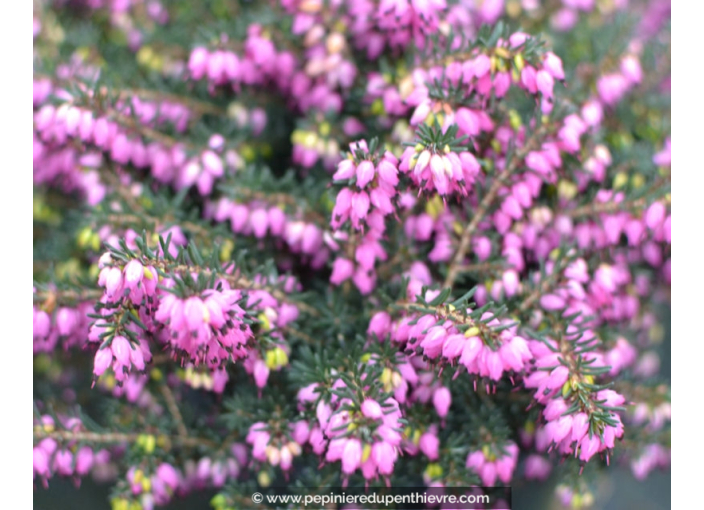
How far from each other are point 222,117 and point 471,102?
0.95 m

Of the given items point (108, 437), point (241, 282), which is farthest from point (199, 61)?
point (108, 437)

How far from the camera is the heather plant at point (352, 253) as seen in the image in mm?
1378

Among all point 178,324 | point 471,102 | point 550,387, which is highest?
point 471,102

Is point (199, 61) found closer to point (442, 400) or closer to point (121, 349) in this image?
point (121, 349)

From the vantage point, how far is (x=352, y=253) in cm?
171

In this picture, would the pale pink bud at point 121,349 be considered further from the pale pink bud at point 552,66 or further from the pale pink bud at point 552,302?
the pale pink bud at point 552,66

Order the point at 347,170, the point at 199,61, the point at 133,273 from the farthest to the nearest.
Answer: the point at 199,61, the point at 347,170, the point at 133,273

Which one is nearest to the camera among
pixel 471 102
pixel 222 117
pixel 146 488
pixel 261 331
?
pixel 261 331

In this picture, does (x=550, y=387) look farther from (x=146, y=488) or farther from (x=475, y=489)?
(x=146, y=488)

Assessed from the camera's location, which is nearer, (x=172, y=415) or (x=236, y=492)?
(x=236, y=492)

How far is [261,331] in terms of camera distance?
5.01 ft

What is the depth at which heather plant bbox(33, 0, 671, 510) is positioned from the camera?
4.52 ft

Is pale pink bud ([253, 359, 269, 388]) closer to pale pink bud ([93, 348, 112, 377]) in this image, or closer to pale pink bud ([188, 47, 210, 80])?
pale pink bud ([93, 348, 112, 377])

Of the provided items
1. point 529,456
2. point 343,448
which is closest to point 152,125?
point 343,448
